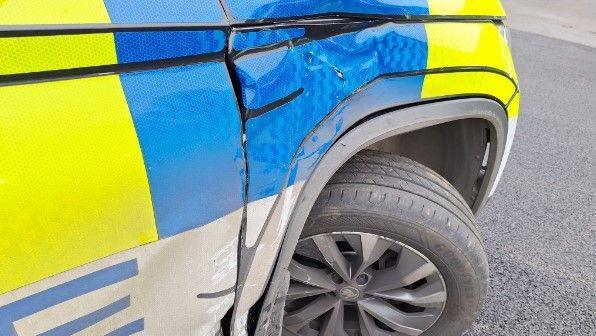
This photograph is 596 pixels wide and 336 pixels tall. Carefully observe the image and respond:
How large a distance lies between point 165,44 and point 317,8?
396 millimetres

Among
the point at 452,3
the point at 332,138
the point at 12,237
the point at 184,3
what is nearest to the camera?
the point at 12,237

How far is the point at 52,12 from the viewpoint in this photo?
0.91 metres

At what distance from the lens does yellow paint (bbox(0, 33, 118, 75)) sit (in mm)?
872

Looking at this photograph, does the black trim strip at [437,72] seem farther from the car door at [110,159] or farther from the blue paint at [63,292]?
the blue paint at [63,292]

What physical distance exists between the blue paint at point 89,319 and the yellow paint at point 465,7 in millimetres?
1045

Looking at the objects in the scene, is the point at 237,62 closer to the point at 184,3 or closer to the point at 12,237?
the point at 184,3

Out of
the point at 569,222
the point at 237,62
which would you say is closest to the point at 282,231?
the point at 237,62

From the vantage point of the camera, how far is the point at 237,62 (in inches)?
43.8

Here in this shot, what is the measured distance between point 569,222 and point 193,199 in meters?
2.48

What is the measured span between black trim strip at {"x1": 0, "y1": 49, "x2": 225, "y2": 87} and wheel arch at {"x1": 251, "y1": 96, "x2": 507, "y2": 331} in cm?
32

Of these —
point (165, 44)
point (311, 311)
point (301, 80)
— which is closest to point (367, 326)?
point (311, 311)

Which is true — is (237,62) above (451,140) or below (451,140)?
above

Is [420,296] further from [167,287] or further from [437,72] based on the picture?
[167,287]

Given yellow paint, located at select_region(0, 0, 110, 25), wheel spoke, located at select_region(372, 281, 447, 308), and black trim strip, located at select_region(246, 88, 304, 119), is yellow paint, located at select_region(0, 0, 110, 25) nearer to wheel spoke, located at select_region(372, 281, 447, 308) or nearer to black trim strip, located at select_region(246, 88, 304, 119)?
black trim strip, located at select_region(246, 88, 304, 119)
